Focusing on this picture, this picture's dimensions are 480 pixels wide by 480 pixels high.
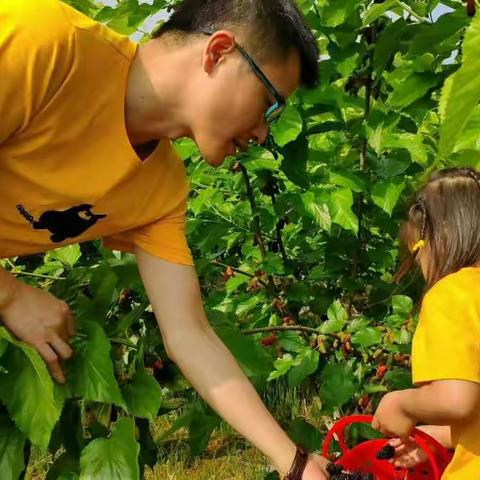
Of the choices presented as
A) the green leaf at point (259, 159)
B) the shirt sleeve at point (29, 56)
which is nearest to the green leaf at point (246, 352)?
the green leaf at point (259, 159)

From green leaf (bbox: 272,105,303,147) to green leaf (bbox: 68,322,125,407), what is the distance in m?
0.86

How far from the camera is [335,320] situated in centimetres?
264

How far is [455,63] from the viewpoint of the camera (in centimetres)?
230

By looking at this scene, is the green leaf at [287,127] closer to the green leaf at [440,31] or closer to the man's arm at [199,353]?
the green leaf at [440,31]

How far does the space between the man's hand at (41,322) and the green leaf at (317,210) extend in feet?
3.24

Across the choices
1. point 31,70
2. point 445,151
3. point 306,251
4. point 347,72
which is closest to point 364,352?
point 306,251

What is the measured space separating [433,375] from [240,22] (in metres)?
0.88

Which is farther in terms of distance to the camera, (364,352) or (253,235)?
(253,235)

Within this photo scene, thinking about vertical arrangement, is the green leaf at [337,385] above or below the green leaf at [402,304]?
above

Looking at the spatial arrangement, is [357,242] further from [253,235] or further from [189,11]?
[189,11]

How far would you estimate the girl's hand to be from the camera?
2.14m

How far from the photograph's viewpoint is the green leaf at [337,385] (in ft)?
8.22

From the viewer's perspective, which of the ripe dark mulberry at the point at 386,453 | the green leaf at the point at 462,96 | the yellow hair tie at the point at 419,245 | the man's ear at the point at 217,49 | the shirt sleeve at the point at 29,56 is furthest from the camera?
the yellow hair tie at the point at 419,245

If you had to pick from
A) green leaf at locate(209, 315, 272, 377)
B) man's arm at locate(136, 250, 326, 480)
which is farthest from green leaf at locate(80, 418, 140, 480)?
green leaf at locate(209, 315, 272, 377)
